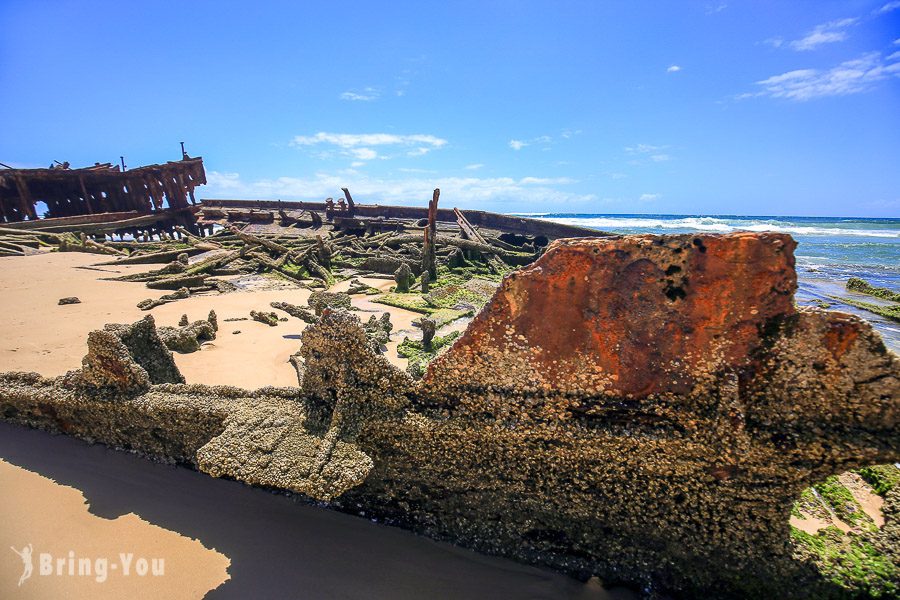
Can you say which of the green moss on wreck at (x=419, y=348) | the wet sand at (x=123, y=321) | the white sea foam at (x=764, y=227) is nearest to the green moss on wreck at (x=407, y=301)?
the wet sand at (x=123, y=321)

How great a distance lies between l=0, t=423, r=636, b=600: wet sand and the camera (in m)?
3.07

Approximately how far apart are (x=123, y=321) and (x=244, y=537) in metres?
6.43

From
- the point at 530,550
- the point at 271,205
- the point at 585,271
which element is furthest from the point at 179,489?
the point at 271,205

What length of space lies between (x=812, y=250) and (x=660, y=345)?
36.5 meters

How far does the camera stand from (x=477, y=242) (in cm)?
1614

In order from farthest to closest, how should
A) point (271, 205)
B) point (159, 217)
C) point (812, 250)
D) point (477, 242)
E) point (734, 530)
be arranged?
point (812, 250) < point (271, 205) < point (159, 217) < point (477, 242) < point (734, 530)

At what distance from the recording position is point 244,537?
346cm

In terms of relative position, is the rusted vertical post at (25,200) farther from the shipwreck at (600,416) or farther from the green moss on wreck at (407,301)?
the shipwreck at (600,416)

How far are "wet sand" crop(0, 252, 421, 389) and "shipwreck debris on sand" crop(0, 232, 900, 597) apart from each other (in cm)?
278

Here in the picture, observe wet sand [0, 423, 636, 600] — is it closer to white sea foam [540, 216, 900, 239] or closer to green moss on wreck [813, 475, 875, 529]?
green moss on wreck [813, 475, 875, 529]

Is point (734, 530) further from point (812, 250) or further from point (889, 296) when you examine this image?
point (812, 250)

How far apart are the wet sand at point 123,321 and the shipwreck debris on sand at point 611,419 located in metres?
2.78

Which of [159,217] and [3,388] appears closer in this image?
[3,388]

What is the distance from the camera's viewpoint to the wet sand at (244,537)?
3066 millimetres
